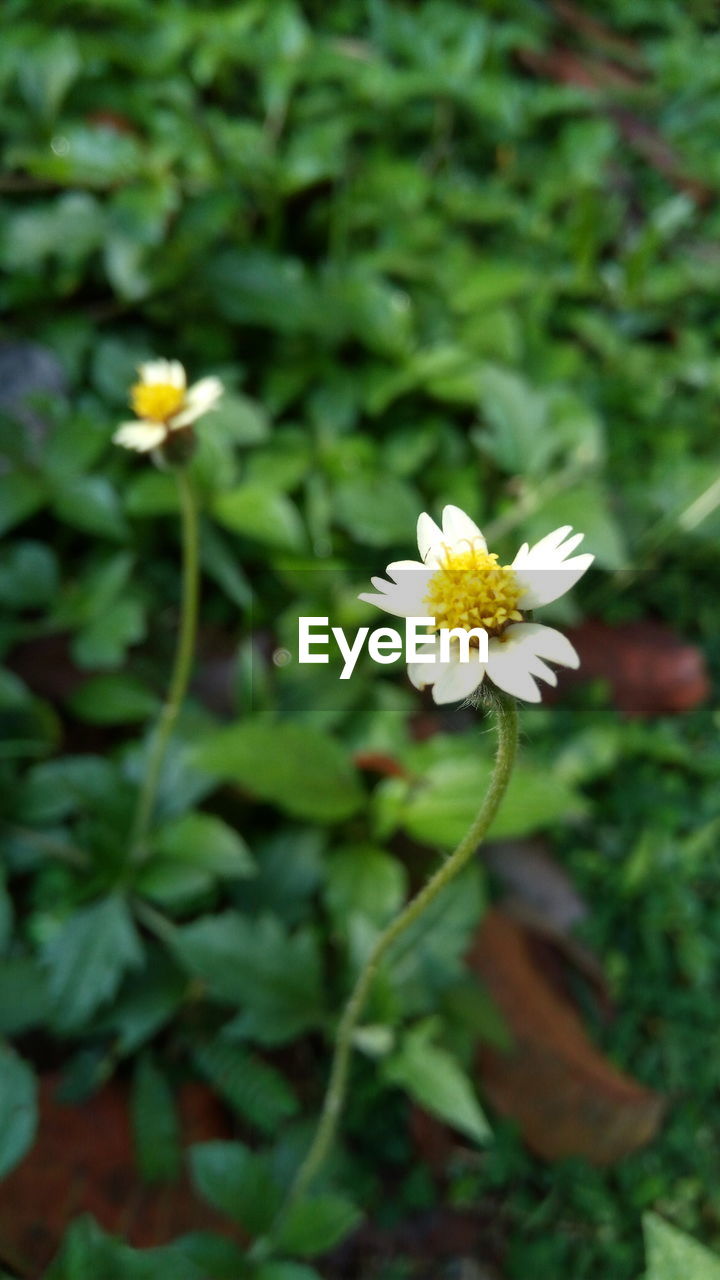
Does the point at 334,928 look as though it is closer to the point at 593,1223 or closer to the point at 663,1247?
the point at 593,1223

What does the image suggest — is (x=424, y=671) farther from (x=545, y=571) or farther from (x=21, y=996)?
(x=21, y=996)

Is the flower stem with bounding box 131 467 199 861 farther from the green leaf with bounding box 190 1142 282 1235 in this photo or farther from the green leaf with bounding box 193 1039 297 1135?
the green leaf with bounding box 190 1142 282 1235

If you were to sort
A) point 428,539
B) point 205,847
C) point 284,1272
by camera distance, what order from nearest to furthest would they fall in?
point 428,539
point 284,1272
point 205,847

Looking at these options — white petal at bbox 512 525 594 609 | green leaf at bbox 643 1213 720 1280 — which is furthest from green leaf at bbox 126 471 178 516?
green leaf at bbox 643 1213 720 1280

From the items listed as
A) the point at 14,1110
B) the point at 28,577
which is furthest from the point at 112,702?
the point at 14,1110

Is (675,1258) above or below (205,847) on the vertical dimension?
above

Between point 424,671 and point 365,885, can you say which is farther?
point 365,885

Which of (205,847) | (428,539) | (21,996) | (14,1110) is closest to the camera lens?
(428,539)
